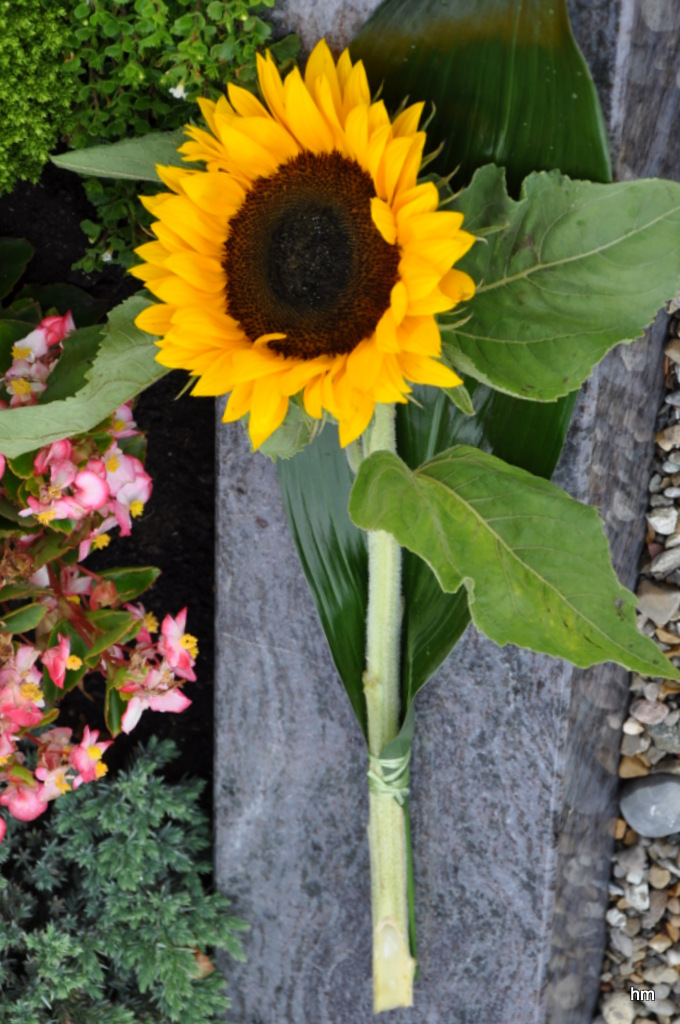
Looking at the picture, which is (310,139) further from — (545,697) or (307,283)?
(545,697)

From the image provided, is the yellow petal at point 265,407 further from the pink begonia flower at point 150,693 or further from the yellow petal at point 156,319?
the pink begonia flower at point 150,693

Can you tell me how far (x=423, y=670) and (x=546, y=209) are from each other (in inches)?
22.8

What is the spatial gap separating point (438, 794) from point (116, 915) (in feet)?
1.74

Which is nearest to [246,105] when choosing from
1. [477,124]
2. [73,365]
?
[477,124]

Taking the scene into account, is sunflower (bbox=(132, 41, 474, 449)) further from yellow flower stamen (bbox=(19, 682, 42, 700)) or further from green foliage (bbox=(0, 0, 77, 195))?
yellow flower stamen (bbox=(19, 682, 42, 700))

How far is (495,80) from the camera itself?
1.06m

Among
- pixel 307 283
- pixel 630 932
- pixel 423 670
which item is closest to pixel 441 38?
pixel 307 283

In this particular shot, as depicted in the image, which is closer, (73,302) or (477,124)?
(477,124)

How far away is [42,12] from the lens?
117cm

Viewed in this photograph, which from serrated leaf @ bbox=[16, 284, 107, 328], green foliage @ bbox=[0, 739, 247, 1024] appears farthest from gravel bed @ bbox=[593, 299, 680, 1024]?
serrated leaf @ bbox=[16, 284, 107, 328]

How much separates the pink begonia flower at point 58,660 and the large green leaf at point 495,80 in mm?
723

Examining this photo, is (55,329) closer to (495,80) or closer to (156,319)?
(156,319)

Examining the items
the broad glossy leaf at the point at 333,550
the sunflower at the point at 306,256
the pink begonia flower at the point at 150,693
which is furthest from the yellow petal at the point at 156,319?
the pink begonia flower at the point at 150,693

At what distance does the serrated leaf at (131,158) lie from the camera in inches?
41.2
